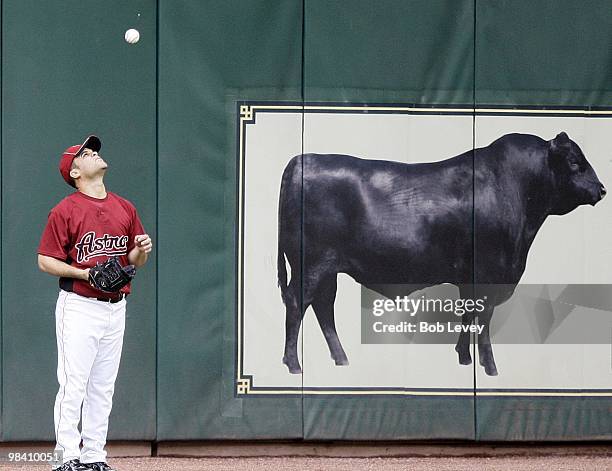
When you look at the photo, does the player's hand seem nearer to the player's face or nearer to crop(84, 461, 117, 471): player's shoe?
the player's face

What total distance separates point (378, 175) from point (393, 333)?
0.98 m

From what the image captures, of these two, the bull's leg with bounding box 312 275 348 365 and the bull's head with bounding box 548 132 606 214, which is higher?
the bull's head with bounding box 548 132 606 214

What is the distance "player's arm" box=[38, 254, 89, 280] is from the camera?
16.6 feet

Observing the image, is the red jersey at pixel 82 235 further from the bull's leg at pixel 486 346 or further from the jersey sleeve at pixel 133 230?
the bull's leg at pixel 486 346

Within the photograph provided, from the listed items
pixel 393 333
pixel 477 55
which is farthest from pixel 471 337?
pixel 477 55

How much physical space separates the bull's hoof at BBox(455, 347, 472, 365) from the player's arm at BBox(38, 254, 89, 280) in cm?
246

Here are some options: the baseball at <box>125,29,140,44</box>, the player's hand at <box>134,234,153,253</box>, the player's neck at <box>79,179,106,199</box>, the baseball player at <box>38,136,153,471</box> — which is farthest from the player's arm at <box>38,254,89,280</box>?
the baseball at <box>125,29,140,44</box>

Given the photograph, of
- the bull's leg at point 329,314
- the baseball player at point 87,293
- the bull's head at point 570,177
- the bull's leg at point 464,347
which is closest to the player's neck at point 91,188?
the baseball player at point 87,293

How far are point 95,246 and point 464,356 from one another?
2463 millimetres

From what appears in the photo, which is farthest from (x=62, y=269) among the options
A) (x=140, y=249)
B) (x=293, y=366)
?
(x=293, y=366)

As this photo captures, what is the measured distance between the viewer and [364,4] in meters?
6.36

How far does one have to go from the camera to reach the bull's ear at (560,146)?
6.45 metres

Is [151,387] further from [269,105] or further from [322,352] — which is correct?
[269,105]

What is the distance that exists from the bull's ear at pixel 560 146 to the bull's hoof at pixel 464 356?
134cm
